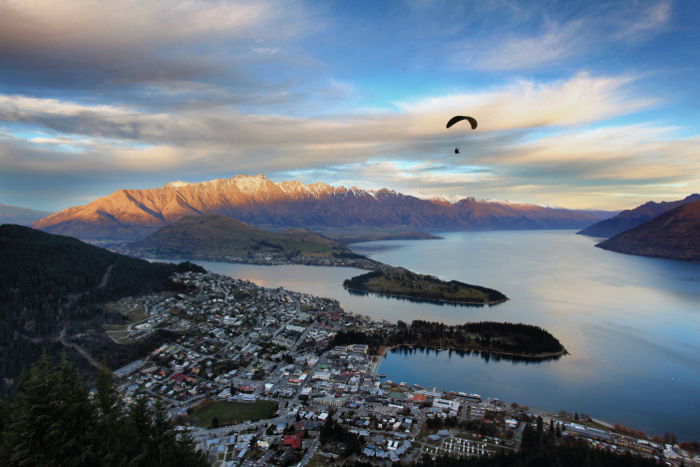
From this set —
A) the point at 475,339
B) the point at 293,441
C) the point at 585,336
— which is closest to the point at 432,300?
the point at 475,339

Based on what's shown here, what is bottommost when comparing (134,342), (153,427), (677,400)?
(677,400)

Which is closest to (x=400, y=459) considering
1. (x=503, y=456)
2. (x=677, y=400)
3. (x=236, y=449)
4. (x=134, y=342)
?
(x=503, y=456)

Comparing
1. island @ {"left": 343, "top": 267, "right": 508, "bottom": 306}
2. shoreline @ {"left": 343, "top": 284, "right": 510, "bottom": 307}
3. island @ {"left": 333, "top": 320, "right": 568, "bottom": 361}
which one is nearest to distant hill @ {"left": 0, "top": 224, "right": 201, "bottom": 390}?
island @ {"left": 333, "top": 320, "right": 568, "bottom": 361}

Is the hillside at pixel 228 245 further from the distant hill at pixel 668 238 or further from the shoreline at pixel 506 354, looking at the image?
the distant hill at pixel 668 238

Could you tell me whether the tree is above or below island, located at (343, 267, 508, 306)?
above

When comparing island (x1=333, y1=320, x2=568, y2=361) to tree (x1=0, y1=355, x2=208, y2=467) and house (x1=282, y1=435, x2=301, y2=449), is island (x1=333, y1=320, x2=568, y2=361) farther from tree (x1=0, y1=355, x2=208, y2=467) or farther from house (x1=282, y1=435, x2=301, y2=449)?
tree (x1=0, y1=355, x2=208, y2=467)

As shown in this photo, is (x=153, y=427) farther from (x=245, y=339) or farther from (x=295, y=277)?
(x=295, y=277)

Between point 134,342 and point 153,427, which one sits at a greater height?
point 153,427
